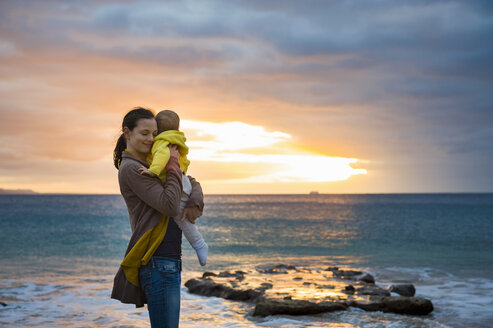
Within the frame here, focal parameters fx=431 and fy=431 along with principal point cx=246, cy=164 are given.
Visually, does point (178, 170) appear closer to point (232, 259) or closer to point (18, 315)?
point (18, 315)

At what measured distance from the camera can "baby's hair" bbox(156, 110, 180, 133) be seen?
317cm

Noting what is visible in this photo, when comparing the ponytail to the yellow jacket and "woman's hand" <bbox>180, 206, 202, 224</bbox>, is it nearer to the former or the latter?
the yellow jacket

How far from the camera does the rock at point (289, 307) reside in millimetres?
8281

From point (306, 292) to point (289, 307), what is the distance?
7.41 ft

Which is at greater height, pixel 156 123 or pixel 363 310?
pixel 156 123

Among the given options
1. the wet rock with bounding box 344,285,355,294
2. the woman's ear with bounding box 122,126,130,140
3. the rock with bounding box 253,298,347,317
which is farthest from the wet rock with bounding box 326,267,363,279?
the woman's ear with bounding box 122,126,130,140

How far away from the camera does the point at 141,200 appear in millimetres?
2900

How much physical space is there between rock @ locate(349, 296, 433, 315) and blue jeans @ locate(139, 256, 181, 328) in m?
7.03

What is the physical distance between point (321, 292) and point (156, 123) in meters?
8.57

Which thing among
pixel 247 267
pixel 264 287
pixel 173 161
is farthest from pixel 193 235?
pixel 247 267

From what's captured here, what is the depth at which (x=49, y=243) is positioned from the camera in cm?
2805

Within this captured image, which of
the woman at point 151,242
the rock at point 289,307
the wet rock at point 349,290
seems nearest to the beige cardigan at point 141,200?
the woman at point 151,242

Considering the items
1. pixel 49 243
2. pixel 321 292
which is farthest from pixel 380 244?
pixel 49 243

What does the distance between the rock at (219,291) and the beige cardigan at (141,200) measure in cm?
776
